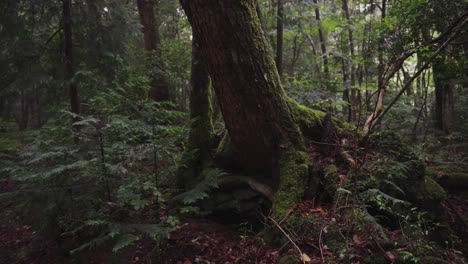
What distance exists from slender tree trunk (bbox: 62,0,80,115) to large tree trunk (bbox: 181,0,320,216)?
14.8 feet

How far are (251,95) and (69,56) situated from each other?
533 cm

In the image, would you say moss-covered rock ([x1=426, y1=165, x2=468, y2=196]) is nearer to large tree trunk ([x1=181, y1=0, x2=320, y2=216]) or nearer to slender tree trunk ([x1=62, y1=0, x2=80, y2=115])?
large tree trunk ([x1=181, y1=0, x2=320, y2=216])

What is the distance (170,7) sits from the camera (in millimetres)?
12188

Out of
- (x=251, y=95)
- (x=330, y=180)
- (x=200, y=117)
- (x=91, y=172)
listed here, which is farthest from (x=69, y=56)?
(x=330, y=180)

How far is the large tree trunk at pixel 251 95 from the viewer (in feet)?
12.3

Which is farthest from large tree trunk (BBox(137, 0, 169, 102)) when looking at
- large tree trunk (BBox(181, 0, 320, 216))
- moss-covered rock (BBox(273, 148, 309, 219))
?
moss-covered rock (BBox(273, 148, 309, 219))

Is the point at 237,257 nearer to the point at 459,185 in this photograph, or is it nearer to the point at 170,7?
the point at 459,185

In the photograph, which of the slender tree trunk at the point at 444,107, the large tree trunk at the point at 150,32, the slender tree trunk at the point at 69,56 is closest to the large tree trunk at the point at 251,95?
the slender tree trunk at the point at 69,56

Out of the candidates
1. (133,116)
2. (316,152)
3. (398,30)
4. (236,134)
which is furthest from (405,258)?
(398,30)

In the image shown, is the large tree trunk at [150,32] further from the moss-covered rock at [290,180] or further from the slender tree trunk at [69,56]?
the moss-covered rock at [290,180]

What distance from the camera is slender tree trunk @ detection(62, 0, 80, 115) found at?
23.1 feet

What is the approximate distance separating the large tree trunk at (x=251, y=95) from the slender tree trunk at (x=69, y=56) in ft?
14.8

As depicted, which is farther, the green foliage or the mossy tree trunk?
the mossy tree trunk

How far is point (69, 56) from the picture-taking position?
727 centimetres
